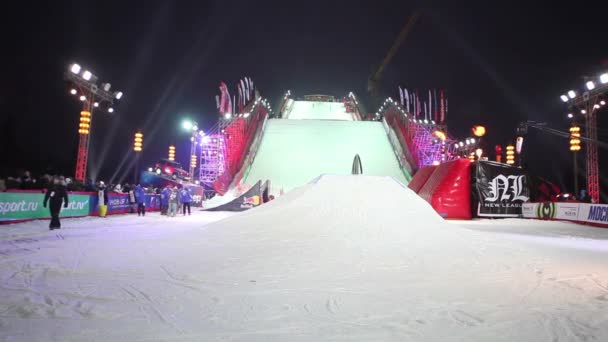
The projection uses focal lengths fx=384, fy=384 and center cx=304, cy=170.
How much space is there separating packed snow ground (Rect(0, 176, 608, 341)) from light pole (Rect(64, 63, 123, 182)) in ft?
27.3

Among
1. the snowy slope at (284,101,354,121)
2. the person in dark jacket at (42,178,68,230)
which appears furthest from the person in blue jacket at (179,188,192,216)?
the snowy slope at (284,101,354,121)

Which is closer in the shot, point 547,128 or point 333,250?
point 333,250

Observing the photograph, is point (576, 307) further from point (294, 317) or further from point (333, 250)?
point (333, 250)

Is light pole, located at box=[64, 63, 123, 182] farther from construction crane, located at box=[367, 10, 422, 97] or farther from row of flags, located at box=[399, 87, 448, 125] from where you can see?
construction crane, located at box=[367, 10, 422, 97]

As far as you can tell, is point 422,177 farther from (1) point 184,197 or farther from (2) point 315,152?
(1) point 184,197

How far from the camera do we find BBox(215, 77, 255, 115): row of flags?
2960 centimetres

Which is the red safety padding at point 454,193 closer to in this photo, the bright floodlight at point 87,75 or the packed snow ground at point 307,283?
the packed snow ground at point 307,283

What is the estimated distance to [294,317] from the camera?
3.21 metres

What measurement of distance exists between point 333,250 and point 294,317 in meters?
3.25

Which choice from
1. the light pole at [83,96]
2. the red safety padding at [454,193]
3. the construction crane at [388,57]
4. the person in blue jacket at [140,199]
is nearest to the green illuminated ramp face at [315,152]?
the person in blue jacket at [140,199]

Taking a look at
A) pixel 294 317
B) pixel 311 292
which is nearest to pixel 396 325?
pixel 294 317

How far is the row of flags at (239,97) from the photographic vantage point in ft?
97.1

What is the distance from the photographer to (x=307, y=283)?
4.46 meters

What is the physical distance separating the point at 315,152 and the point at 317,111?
74.6ft
